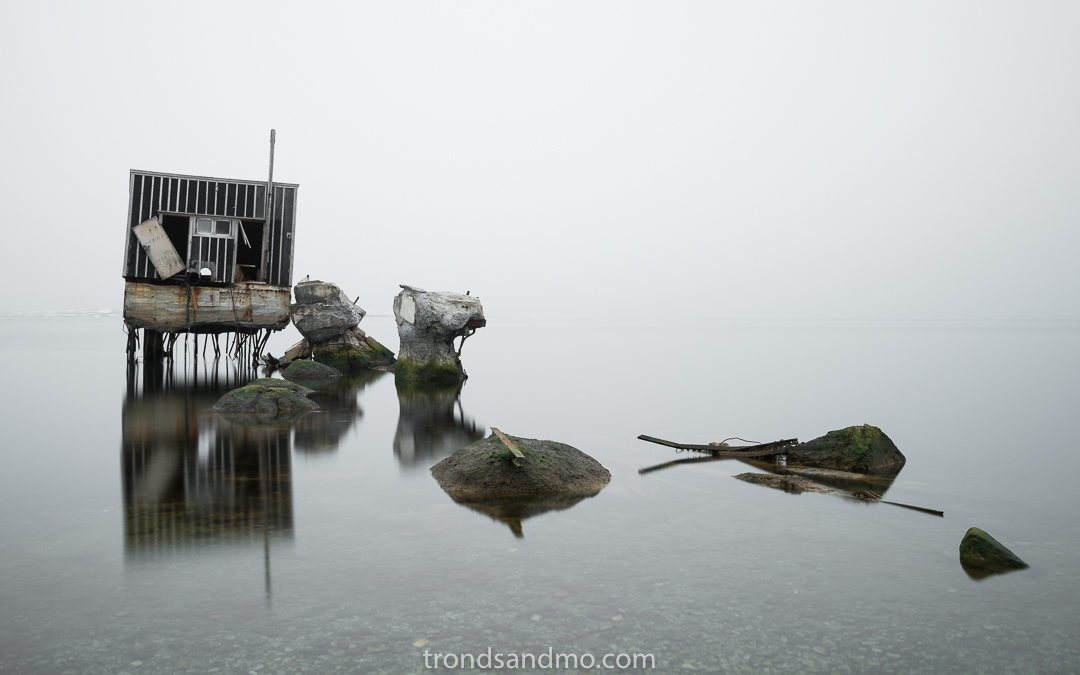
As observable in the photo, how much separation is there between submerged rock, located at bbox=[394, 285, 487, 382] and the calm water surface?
6.98 m

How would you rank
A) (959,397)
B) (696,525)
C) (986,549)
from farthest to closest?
1. (959,397)
2. (696,525)
3. (986,549)

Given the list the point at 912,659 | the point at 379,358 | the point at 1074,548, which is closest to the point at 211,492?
the point at 912,659

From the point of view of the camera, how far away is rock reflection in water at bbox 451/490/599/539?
7000 mm

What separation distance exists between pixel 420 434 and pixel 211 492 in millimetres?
5257

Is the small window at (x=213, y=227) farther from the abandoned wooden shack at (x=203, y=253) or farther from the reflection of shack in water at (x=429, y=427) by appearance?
the reflection of shack in water at (x=429, y=427)

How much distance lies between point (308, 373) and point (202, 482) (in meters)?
13.9

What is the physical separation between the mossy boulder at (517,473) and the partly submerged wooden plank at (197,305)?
16.8 metres

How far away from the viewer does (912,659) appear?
4.25 m

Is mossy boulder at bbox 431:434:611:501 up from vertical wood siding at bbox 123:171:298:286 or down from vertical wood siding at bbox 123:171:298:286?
down

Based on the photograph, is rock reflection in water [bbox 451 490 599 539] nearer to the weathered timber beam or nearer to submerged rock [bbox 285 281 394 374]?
the weathered timber beam

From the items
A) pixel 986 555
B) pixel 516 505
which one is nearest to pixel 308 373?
pixel 516 505

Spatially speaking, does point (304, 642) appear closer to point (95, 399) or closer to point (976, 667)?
point (976, 667)

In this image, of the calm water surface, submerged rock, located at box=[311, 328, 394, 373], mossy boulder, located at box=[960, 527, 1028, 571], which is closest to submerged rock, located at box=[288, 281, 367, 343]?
Result: submerged rock, located at box=[311, 328, 394, 373]

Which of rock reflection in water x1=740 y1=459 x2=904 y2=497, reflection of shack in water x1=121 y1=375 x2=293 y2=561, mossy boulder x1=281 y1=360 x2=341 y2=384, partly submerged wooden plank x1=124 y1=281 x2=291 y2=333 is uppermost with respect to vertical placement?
partly submerged wooden plank x1=124 y1=281 x2=291 y2=333
